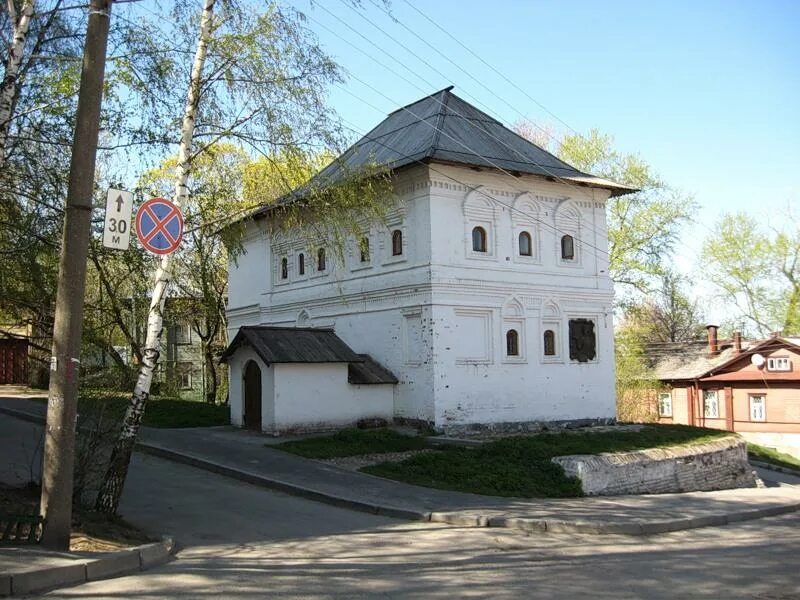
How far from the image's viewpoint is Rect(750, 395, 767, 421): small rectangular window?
38688 millimetres

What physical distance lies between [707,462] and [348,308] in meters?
11.4

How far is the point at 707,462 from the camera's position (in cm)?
1945

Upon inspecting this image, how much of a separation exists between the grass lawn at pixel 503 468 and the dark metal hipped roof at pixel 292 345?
18.3ft

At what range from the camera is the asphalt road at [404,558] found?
23.5 ft

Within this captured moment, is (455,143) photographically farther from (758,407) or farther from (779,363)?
(758,407)

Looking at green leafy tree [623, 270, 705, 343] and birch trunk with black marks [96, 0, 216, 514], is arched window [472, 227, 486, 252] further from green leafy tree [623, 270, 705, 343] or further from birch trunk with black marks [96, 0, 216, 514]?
green leafy tree [623, 270, 705, 343]

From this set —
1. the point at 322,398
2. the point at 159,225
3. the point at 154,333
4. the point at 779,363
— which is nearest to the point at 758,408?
the point at 779,363

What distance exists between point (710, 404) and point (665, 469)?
2596 centimetres

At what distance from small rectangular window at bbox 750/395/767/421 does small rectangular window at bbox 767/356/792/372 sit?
1782mm

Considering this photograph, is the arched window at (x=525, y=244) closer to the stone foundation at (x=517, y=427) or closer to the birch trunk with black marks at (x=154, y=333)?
the stone foundation at (x=517, y=427)

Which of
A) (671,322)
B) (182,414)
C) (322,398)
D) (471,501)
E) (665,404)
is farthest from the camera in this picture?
(671,322)

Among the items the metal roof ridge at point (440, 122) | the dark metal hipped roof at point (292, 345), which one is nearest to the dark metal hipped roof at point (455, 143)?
the metal roof ridge at point (440, 122)

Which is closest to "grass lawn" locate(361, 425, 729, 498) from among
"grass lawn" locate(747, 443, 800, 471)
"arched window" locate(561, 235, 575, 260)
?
"arched window" locate(561, 235, 575, 260)

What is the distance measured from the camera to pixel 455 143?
23.0 metres
